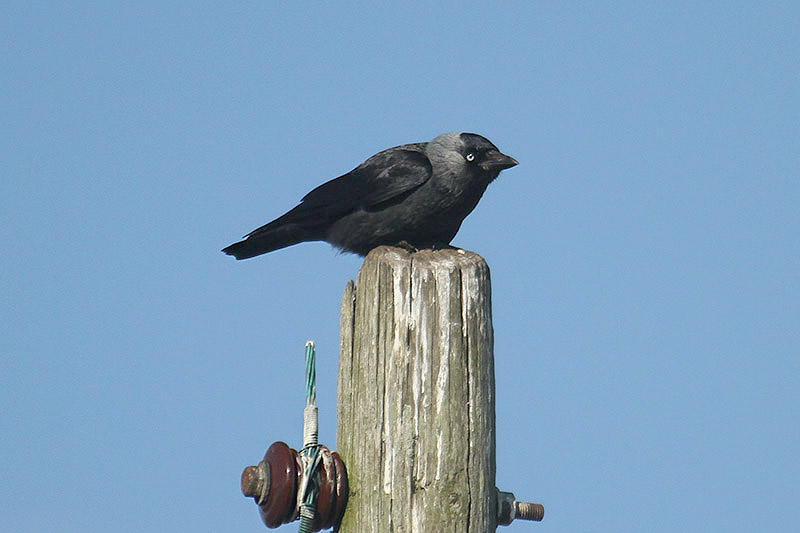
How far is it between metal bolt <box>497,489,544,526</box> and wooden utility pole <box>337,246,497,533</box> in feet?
0.14

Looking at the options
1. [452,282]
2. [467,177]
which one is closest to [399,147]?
[467,177]

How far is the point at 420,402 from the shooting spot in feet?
9.03

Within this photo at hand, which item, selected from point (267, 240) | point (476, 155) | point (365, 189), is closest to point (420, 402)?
point (365, 189)

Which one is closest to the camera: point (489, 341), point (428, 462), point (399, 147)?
point (428, 462)

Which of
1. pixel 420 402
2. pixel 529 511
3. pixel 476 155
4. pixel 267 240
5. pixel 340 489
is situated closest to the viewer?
pixel 420 402

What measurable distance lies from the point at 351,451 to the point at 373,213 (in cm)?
318

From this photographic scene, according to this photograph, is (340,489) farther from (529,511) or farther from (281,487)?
(529,511)

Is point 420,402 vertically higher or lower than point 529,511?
higher

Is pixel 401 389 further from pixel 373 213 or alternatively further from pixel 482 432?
pixel 373 213

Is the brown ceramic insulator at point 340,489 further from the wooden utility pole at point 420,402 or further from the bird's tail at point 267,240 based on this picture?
the bird's tail at point 267,240

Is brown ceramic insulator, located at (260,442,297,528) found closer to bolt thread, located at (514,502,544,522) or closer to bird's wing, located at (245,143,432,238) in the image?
bolt thread, located at (514,502,544,522)

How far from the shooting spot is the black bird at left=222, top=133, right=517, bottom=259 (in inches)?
232

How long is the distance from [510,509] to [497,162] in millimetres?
3607

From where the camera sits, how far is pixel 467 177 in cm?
607
